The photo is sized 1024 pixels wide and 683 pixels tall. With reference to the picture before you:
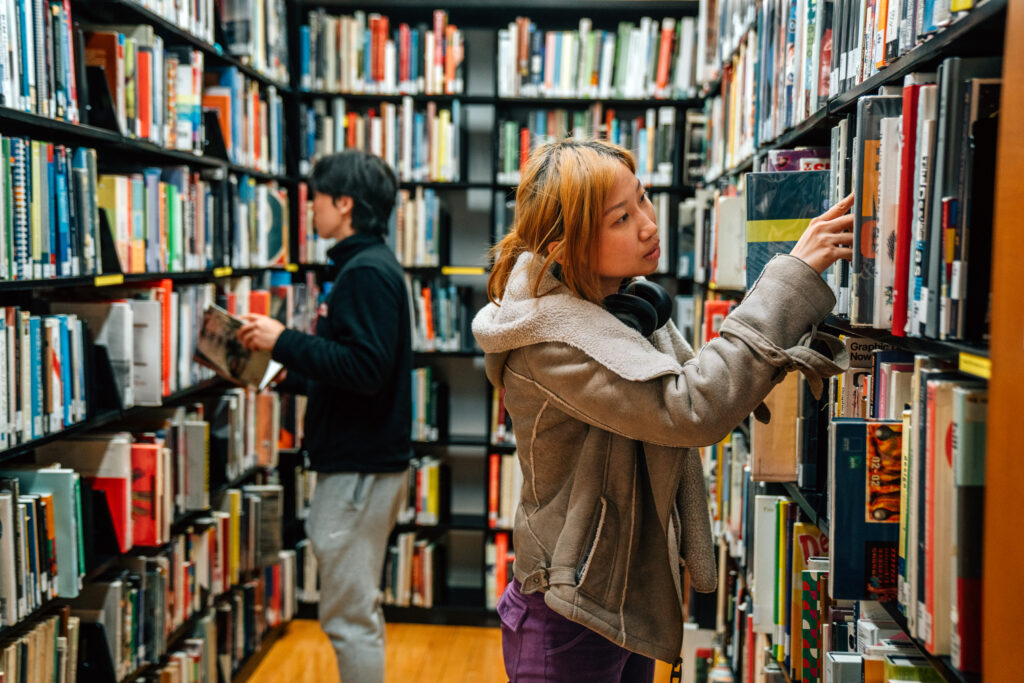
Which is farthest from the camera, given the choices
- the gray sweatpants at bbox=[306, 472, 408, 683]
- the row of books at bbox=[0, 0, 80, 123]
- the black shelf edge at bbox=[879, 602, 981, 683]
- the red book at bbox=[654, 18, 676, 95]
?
the red book at bbox=[654, 18, 676, 95]

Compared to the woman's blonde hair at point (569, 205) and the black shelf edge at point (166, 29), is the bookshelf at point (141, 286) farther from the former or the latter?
the woman's blonde hair at point (569, 205)

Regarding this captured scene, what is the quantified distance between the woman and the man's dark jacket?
0.95 metres

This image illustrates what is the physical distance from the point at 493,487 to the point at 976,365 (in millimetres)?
3018

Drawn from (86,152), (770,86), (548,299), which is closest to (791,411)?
(548,299)

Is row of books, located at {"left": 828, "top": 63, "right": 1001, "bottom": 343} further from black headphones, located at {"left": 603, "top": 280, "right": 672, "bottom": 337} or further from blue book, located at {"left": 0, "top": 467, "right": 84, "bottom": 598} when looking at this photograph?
blue book, located at {"left": 0, "top": 467, "right": 84, "bottom": 598}

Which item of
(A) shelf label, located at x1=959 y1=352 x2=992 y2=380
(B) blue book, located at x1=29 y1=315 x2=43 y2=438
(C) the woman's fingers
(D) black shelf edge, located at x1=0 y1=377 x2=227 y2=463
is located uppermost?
(C) the woman's fingers

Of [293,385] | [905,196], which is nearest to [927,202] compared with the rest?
[905,196]

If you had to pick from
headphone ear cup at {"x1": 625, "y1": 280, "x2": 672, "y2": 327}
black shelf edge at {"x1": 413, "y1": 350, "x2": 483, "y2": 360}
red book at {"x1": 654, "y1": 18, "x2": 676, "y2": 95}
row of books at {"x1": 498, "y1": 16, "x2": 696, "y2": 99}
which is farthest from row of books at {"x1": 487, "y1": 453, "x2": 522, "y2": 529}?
headphone ear cup at {"x1": 625, "y1": 280, "x2": 672, "y2": 327}

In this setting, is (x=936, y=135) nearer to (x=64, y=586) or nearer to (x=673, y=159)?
(x=64, y=586)

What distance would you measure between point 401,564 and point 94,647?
1.73 meters

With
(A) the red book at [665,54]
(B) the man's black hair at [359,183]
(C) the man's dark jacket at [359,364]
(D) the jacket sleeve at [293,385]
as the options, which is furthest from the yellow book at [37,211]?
(A) the red book at [665,54]

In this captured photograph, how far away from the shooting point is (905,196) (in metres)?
1.02

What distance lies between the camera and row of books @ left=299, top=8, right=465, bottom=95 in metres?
3.65

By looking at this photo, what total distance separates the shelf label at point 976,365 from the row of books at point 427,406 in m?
2.97
